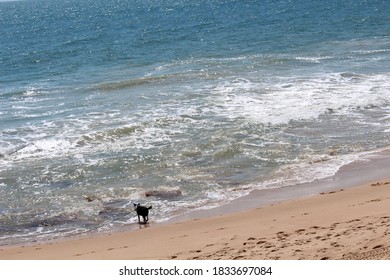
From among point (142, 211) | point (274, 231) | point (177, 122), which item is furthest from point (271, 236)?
point (177, 122)

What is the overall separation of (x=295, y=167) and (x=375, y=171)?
199cm

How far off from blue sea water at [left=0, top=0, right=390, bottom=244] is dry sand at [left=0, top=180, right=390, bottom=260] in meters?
1.43

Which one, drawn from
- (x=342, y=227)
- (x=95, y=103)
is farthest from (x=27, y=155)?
(x=342, y=227)

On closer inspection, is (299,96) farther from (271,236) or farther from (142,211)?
(271,236)

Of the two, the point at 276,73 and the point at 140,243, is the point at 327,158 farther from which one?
the point at 276,73

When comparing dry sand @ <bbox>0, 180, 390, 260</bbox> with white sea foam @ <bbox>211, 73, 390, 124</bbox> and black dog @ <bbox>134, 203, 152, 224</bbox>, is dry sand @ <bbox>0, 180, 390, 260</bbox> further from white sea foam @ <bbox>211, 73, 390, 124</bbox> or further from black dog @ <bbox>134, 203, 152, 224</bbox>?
white sea foam @ <bbox>211, 73, 390, 124</bbox>

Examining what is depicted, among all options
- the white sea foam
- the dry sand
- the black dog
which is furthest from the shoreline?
the white sea foam

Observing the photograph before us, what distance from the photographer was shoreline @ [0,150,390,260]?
10.2 m

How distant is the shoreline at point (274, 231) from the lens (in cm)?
1017

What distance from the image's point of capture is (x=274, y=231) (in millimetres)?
11984

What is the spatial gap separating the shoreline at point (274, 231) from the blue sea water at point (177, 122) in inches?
29.8

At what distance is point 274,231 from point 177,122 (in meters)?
11.8

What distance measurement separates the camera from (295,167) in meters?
18.1
